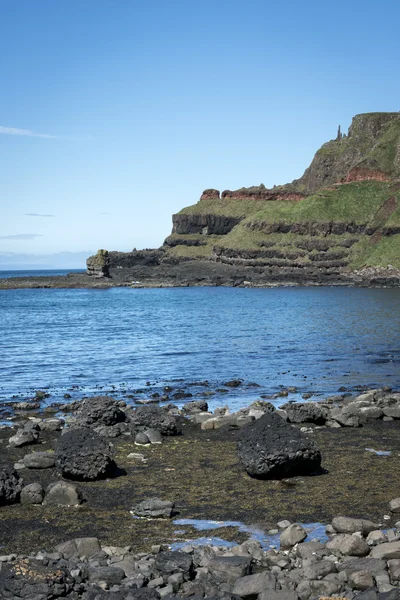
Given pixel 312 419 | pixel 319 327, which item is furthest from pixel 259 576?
pixel 319 327

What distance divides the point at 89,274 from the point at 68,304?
71406 millimetres

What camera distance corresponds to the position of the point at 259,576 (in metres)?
10.4

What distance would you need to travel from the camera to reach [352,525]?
40.9 feet

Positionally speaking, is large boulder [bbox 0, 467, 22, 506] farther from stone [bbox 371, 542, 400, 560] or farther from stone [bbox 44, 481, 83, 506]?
stone [bbox 371, 542, 400, 560]

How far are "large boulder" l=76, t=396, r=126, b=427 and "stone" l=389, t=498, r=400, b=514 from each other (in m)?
10.9

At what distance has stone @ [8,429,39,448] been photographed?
19766 millimetres

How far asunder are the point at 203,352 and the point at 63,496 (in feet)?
106

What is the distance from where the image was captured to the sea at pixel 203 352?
3238cm

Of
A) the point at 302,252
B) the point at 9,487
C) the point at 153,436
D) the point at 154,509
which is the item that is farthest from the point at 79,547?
the point at 302,252

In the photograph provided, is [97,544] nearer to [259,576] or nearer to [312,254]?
[259,576]

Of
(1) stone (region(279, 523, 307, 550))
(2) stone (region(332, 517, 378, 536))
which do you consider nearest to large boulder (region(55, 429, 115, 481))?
(1) stone (region(279, 523, 307, 550))

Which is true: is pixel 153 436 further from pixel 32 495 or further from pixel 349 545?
pixel 349 545

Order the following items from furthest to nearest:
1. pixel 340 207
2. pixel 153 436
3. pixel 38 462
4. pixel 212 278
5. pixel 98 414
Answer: pixel 340 207 < pixel 212 278 < pixel 98 414 < pixel 153 436 < pixel 38 462

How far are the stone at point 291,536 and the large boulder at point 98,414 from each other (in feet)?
36.1
